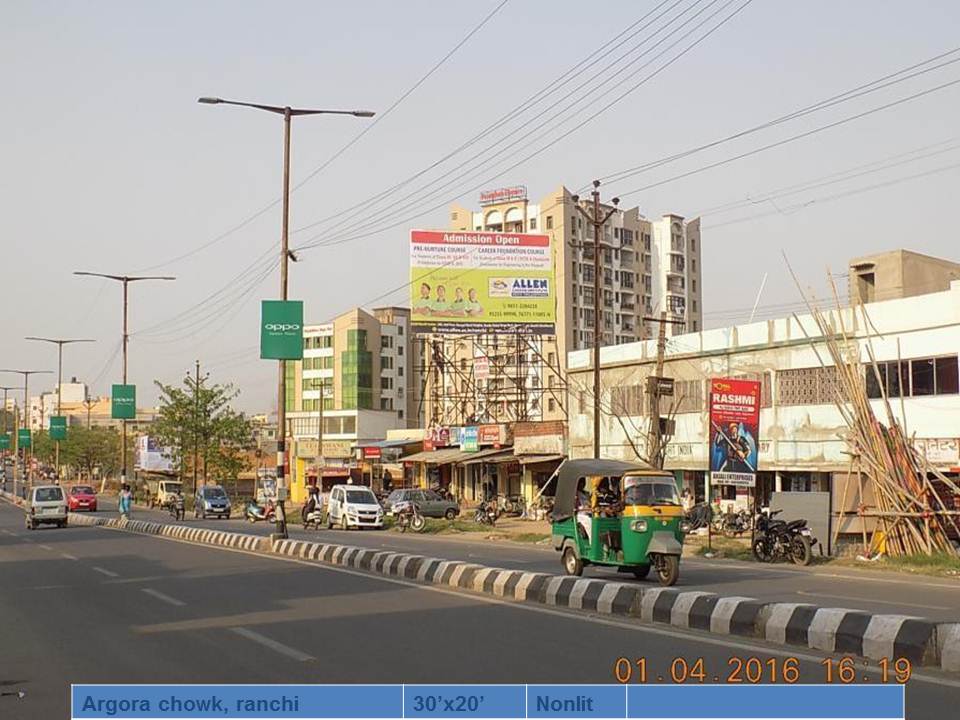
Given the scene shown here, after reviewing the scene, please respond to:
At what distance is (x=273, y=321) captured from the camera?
29656mm

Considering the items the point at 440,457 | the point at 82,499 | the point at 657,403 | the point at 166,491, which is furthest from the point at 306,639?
the point at 166,491

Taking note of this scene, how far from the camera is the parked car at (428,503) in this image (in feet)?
173

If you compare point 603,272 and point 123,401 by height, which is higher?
point 603,272

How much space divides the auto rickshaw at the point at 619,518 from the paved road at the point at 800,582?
28.8 inches

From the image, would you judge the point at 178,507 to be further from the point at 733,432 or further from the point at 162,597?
the point at 162,597

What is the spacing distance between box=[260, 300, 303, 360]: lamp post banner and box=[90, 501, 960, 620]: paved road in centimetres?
599

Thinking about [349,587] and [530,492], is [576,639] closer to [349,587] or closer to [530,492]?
[349,587]

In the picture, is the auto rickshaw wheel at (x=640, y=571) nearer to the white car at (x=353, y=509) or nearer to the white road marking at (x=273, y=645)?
the white road marking at (x=273, y=645)

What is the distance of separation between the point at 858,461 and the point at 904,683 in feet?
59.6

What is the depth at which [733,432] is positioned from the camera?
94.4 feet

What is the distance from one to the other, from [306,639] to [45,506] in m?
37.8

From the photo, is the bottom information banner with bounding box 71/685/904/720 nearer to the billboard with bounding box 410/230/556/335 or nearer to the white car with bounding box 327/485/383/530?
the white car with bounding box 327/485/383/530

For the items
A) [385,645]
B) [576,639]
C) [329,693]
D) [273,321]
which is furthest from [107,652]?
[273,321]

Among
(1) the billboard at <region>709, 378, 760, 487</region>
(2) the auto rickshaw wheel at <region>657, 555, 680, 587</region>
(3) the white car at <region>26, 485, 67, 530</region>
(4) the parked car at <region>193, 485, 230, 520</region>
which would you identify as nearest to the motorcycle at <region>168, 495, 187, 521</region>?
(4) the parked car at <region>193, 485, 230, 520</region>
